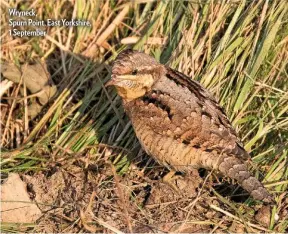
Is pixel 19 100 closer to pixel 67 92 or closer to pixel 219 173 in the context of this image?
pixel 67 92

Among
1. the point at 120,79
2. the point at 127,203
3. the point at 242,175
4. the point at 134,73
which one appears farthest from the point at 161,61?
the point at 242,175

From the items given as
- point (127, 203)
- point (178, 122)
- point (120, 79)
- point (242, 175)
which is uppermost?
point (120, 79)

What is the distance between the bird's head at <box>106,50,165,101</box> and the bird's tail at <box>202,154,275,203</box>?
0.82 m

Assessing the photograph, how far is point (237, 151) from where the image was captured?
4.70 meters

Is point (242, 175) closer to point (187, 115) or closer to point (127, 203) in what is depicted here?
point (187, 115)

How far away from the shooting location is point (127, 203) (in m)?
4.96

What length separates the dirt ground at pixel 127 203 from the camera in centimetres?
470

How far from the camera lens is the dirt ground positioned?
4703mm

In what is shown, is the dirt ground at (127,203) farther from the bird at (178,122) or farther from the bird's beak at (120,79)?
the bird's beak at (120,79)

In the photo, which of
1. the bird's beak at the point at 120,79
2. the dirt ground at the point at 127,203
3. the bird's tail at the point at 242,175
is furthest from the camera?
the bird's beak at the point at 120,79

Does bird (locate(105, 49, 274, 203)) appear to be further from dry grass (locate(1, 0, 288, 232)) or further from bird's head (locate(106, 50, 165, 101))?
dry grass (locate(1, 0, 288, 232))

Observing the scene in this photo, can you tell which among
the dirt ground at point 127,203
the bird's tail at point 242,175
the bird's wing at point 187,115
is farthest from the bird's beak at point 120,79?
the bird's tail at point 242,175

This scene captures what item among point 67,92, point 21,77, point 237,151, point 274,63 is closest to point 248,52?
point 274,63

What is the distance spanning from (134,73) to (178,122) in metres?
0.56
